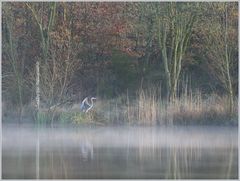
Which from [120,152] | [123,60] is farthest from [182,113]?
[120,152]

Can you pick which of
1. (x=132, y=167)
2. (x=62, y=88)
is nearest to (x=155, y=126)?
(x=62, y=88)

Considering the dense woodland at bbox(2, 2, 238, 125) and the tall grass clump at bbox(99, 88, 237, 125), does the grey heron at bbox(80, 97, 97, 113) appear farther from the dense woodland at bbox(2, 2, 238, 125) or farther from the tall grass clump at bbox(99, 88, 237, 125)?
the tall grass clump at bbox(99, 88, 237, 125)

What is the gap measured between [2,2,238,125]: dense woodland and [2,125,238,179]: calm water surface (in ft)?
6.67

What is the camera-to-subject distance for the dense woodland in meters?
24.3

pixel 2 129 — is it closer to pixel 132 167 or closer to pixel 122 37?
pixel 122 37

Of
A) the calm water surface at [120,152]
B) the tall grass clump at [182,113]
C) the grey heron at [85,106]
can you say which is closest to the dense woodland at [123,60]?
the tall grass clump at [182,113]

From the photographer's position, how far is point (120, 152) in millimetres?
15594

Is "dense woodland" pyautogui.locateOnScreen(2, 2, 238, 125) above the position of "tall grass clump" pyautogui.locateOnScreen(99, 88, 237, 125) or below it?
above

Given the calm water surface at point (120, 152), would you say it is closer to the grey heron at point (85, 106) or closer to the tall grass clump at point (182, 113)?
the tall grass clump at point (182, 113)

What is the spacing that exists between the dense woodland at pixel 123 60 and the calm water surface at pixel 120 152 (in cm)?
203

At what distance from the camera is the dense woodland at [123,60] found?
79.9ft

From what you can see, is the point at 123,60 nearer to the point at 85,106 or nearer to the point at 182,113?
the point at 85,106

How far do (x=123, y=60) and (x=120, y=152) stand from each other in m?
14.1

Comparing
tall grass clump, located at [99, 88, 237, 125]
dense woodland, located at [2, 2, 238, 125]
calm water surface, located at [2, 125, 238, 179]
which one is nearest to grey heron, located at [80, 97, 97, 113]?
dense woodland, located at [2, 2, 238, 125]
